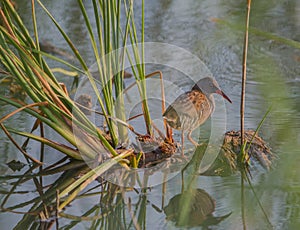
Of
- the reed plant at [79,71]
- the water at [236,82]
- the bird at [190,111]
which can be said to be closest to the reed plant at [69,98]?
the reed plant at [79,71]

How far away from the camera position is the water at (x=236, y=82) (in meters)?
1.44

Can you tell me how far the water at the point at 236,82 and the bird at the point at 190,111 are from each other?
0.66ft

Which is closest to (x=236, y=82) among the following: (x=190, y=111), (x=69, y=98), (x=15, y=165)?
(x=190, y=111)

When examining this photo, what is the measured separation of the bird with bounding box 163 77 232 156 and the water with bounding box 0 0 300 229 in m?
0.20

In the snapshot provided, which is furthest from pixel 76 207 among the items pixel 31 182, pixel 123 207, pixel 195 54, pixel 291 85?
pixel 195 54

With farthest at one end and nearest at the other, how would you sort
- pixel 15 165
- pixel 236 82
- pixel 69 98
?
pixel 236 82, pixel 15 165, pixel 69 98

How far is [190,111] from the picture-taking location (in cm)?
317

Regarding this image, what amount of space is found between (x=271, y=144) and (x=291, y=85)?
1.17 meters

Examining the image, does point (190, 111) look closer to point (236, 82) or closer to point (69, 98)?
point (69, 98)

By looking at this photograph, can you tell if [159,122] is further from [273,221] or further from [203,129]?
[273,221]

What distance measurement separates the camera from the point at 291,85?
3953 mm

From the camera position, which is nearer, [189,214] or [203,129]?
[189,214]

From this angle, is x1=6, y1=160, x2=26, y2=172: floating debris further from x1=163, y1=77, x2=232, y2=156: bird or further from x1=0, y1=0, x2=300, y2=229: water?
x1=163, y1=77, x2=232, y2=156: bird

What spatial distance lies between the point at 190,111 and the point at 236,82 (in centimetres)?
107
